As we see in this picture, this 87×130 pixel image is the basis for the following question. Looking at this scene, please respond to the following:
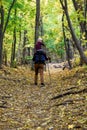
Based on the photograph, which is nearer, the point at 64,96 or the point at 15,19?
the point at 64,96

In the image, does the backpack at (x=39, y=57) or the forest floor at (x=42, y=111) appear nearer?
the forest floor at (x=42, y=111)

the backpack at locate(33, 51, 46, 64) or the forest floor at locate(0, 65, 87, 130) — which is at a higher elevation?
the backpack at locate(33, 51, 46, 64)

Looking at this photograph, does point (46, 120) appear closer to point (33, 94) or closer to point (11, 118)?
point (11, 118)

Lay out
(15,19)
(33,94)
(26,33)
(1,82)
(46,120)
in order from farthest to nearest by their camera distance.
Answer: (26,33) → (15,19) → (1,82) → (33,94) → (46,120)

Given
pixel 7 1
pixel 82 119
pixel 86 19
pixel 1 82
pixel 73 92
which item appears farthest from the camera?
pixel 7 1

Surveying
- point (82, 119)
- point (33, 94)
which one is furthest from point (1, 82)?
point (82, 119)

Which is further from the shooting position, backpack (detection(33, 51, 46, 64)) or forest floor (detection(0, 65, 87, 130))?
backpack (detection(33, 51, 46, 64))

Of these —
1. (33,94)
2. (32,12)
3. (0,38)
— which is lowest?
(33,94)

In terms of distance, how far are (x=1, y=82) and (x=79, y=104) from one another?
23.3ft

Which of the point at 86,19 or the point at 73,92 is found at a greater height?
the point at 86,19

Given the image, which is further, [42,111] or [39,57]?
[39,57]

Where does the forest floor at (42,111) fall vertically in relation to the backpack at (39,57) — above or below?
below

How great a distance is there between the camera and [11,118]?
8.55m

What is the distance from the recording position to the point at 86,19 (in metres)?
16.7
